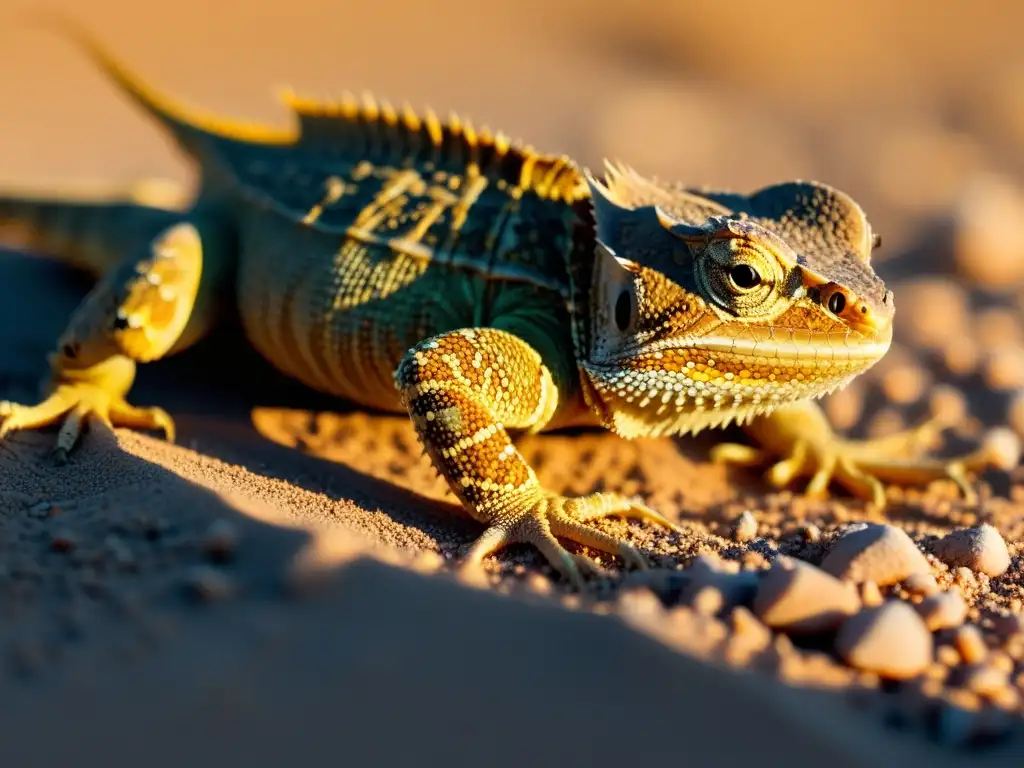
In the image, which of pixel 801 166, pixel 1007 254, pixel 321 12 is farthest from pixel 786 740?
pixel 321 12

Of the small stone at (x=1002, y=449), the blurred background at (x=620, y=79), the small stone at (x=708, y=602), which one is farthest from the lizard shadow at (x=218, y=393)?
the blurred background at (x=620, y=79)

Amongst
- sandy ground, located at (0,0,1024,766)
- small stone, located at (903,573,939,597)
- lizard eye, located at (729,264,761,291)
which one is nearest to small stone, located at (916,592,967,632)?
sandy ground, located at (0,0,1024,766)

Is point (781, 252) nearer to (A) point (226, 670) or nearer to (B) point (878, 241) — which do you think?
(B) point (878, 241)

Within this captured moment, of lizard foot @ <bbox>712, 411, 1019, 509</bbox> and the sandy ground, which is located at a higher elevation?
lizard foot @ <bbox>712, 411, 1019, 509</bbox>

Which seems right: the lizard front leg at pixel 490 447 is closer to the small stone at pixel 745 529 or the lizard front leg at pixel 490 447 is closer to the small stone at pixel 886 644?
the small stone at pixel 745 529

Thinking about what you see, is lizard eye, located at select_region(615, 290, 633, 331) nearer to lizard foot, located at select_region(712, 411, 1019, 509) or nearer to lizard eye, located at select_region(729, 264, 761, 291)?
lizard eye, located at select_region(729, 264, 761, 291)

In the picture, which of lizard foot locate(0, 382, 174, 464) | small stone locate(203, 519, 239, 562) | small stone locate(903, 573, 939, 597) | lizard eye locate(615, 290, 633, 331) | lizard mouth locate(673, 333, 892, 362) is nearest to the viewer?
small stone locate(203, 519, 239, 562)
